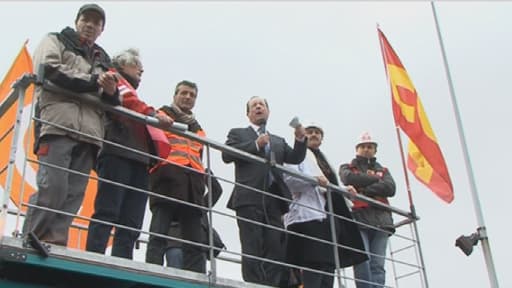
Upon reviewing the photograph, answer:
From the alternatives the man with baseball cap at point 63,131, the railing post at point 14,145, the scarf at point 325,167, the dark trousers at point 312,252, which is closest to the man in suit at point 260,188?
the dark trousers at point 312,252

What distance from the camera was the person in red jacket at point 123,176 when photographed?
5246 millimetres

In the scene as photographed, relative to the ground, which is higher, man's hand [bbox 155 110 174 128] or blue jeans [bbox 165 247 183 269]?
man's hand [bbox 155 110 174 128]

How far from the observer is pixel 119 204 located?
17.5ft

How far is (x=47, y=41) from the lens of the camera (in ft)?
17.3

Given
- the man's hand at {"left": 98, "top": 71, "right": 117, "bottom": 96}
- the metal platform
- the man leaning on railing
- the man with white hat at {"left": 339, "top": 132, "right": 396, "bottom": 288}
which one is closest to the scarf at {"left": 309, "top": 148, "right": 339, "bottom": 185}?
the man with white hat at {"left": 339, "top": 132, "right": 396, "bottom": 288}

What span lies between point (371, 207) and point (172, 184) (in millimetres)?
2746

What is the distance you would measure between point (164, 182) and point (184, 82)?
103 centimetres

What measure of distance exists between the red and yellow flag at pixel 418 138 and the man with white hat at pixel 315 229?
1.90m

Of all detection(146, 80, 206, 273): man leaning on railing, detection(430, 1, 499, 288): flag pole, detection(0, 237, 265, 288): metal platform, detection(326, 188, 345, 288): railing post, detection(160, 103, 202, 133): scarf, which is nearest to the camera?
detection(0, 237, 265, 288): metal platform

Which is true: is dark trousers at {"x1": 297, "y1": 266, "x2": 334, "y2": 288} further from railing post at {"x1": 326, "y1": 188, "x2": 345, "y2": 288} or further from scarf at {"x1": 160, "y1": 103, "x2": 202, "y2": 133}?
scarf at {"x1": 160, "y1": 103, "x2": 202, "y2": 133}

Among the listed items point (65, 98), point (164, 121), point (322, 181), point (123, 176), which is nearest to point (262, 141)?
point (322, 181)

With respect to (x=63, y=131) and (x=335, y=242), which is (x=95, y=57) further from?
(x=335, y=242)

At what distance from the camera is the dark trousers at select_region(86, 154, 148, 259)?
520 cm

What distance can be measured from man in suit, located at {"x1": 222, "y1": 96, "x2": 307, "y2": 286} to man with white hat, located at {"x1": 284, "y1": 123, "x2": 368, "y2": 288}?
199 mm
